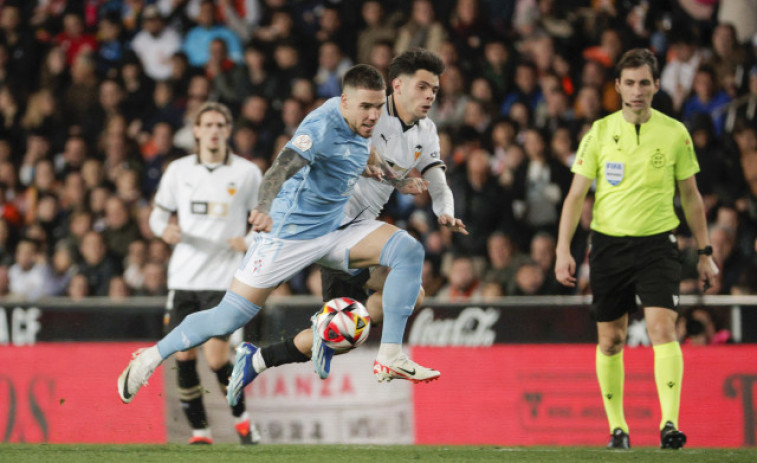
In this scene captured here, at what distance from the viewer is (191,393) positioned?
8.43m

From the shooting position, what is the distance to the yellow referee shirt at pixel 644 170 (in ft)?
23.1

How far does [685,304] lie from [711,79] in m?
3.07

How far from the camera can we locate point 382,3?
13.1 meters

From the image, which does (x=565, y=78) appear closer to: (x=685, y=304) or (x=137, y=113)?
(x=685, y=304)

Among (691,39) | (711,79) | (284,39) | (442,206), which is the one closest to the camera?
(442,206)

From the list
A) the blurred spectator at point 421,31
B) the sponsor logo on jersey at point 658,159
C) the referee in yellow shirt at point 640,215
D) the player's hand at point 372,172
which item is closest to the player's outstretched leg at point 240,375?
the player's hand at point 372,172

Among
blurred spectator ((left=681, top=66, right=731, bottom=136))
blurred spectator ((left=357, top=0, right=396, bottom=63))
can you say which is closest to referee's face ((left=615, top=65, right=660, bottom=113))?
blurred spectator ((left=681, top=66, right=731, bottom=136))

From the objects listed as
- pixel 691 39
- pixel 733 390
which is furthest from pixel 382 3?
pixel 733 390

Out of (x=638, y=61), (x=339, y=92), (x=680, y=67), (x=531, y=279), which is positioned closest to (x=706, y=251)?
(x=638, y=61)

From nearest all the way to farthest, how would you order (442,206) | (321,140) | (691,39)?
(321,140), (442,206), (691,39)

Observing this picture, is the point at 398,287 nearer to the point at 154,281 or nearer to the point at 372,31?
the point at 154,281

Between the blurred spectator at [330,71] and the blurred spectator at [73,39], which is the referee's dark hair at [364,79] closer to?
the blurred spectator at [330,71]

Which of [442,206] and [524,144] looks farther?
[524,144]

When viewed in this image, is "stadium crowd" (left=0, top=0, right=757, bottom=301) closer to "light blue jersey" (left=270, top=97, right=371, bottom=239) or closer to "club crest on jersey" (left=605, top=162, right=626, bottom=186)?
"club crest on jersey" (left=605, top=162, right=626, bottom=186)
